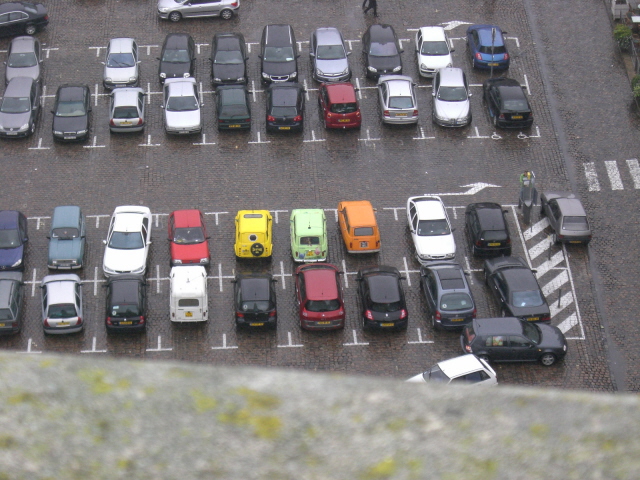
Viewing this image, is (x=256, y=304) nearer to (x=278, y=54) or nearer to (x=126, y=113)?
(x=126, y=113)

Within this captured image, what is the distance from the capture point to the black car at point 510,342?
113ft

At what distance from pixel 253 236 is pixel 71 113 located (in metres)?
11.3

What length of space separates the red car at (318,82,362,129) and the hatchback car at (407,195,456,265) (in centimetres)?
623

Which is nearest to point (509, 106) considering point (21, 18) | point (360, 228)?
point (360, 228)

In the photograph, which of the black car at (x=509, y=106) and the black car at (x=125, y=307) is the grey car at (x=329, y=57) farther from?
the black car at (x=125, y=307)

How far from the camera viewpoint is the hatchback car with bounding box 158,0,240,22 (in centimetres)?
5128

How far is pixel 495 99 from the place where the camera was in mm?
45531

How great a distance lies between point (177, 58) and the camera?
47906 mm

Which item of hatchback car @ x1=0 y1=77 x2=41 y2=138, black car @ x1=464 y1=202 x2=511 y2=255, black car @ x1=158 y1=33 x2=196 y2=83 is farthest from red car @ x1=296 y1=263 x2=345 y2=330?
hatchback car @ x1=0 y1=77 x2=41 y2=138

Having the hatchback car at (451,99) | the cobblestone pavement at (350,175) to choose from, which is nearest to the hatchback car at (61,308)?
the cobblestone pavement at (350,175)

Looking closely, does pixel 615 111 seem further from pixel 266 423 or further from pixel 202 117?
pixel 266 423

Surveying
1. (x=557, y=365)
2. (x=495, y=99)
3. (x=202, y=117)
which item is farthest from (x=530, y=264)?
(x=202, y=117)

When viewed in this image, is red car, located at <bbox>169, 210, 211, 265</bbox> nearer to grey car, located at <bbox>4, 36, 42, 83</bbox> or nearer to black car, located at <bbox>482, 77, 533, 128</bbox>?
grey car, located at <bbox>4, 36, 42, 83</bbox>

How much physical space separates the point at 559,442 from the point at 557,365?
99.6 ft
